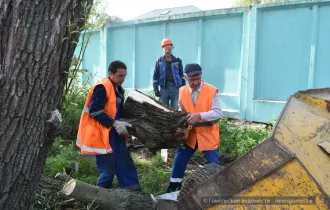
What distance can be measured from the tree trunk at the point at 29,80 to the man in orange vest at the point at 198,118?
6.85 ft

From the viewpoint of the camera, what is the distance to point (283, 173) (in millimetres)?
2189

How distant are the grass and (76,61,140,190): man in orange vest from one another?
480mm

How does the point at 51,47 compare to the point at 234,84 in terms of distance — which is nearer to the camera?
the point at 51,47

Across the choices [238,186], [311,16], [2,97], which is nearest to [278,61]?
[311,16]

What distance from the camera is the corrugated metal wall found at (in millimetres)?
7258

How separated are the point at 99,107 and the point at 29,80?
1740mm

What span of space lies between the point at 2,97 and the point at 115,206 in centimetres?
173

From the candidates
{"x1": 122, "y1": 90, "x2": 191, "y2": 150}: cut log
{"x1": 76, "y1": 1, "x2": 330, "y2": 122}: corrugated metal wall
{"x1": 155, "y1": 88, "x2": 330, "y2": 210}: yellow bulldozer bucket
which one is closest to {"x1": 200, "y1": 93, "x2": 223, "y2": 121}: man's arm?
{"x1": 122, "y1": 90, "x2": 191, "y2": 150}: cut log

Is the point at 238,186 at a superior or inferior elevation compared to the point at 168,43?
inferior

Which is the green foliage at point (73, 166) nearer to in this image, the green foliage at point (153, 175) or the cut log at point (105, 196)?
the green foliage at point (153, 175)

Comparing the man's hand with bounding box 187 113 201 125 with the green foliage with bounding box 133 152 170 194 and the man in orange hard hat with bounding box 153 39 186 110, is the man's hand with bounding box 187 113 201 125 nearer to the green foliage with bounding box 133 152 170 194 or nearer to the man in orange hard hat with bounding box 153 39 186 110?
the green foliage with bounding box 133 152 170 194

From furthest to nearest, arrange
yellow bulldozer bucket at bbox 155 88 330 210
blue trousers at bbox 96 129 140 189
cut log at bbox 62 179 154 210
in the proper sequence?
blue trousers at bbox 96 129 140 189, cut log at bbox 62 179 154 210, yellow bulldozer bucket at bbox 155 88 330 210

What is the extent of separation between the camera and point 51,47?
226cm

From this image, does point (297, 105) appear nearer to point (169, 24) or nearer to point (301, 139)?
point (301, 139)
